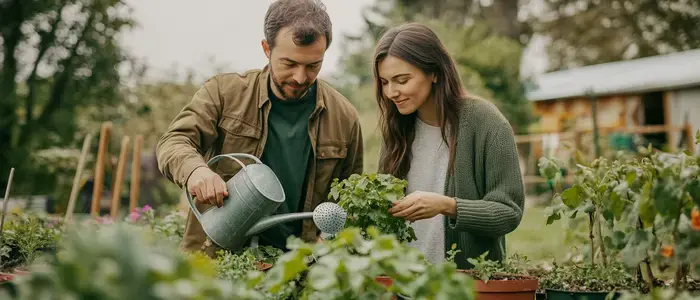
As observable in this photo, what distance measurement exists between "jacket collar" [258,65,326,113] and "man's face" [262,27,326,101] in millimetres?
107

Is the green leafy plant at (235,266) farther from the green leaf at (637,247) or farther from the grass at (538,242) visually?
the grass at (538,242)

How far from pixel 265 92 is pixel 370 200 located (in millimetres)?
782

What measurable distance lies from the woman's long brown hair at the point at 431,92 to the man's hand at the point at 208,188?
68 centimetres

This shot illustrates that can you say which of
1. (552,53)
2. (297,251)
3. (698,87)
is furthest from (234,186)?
(552,53)

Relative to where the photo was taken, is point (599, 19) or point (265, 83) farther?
point (599, 19)

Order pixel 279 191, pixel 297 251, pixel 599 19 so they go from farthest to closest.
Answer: pixel 599 19
pixel 279 191
pixel 297 251

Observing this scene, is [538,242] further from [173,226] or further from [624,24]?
[624,24]

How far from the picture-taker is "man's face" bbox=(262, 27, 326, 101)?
236 cm

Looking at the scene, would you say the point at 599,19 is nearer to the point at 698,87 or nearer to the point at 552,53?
the point at 552,53

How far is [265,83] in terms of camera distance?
2607 millimetres

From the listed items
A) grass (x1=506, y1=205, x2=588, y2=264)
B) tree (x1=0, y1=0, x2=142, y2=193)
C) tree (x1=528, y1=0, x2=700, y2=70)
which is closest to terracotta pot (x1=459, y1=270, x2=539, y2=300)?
grass (x1=506, y1=205, x2=588, y2=264)

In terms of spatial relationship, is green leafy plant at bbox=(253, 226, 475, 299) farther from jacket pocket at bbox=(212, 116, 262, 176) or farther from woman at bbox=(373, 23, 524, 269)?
jacket pocket at bbox=(212, 116, 262, 176)

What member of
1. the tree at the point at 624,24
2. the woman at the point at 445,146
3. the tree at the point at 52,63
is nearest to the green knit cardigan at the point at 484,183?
the woman at the point at 445,146

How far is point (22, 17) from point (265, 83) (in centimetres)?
674
